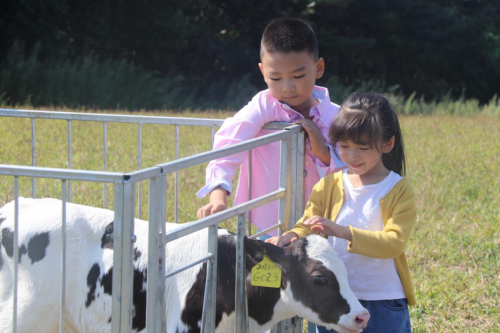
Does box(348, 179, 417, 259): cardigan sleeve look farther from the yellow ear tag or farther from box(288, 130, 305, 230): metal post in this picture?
box(288, 130, 305, 230): metal post

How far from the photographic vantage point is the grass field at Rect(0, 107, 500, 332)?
13.8ft

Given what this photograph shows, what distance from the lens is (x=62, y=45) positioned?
20.3m

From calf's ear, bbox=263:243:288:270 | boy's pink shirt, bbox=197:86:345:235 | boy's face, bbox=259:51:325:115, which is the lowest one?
calf's ear, bbox=263:243:288:270

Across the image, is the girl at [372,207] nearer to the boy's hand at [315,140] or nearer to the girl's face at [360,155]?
the girl's face at [360,155]

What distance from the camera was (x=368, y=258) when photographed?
2609 millimetres

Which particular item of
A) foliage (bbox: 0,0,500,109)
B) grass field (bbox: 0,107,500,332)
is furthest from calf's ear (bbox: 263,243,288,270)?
foliage (bbox: 0,0,500,109)

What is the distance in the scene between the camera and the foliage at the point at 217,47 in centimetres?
1791

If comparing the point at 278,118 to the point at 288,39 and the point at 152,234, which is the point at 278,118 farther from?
the point at 152,234

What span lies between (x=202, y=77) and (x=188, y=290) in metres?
22.4

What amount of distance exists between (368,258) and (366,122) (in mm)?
536

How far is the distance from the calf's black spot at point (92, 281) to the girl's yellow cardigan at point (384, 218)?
2.61ft

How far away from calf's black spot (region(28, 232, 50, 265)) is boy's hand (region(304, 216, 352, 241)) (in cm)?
108

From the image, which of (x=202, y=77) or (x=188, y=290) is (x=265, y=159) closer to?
(x=188, y=290)

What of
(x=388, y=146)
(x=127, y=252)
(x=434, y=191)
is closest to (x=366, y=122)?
(x=388, y=146)
